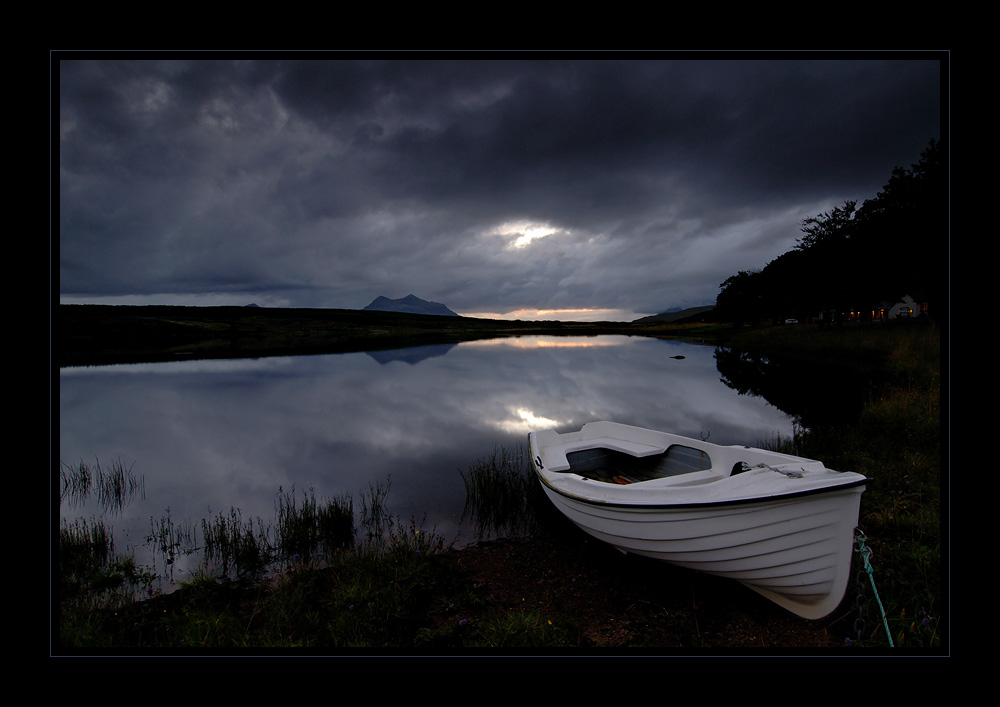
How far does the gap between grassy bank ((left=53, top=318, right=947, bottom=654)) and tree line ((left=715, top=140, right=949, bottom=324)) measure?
11.7 ft

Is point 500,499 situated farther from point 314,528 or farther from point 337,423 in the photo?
point 337,423

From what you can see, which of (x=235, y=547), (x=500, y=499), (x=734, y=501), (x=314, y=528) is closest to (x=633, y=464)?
(x=500, y=499)

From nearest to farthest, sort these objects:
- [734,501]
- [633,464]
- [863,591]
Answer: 1. [863,591]
2. [734,501]
3. [633,464]

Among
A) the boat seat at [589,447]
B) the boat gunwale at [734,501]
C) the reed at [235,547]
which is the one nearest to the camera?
the boat gunwale at [734,501]

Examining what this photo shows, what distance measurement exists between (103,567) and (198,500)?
2.52 m

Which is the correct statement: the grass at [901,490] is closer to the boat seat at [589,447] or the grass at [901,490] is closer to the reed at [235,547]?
the boat seat at [589,447]

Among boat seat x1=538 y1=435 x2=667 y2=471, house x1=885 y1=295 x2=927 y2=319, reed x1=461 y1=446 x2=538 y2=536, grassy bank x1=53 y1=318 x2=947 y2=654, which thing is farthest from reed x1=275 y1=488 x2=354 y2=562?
house x1=885 y1=295 x2=927 y2=319

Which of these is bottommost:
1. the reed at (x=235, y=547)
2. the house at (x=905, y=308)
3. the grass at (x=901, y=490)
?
the reed at (x=235, y=547)

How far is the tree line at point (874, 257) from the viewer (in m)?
17.9

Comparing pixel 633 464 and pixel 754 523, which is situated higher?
pixel 754 523

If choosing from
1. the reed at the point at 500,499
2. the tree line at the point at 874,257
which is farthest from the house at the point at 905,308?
the reed at the point at 500,499

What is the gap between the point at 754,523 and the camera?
3.41 metres

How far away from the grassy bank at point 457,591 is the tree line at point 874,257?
3.57 metres

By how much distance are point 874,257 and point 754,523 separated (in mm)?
37466
